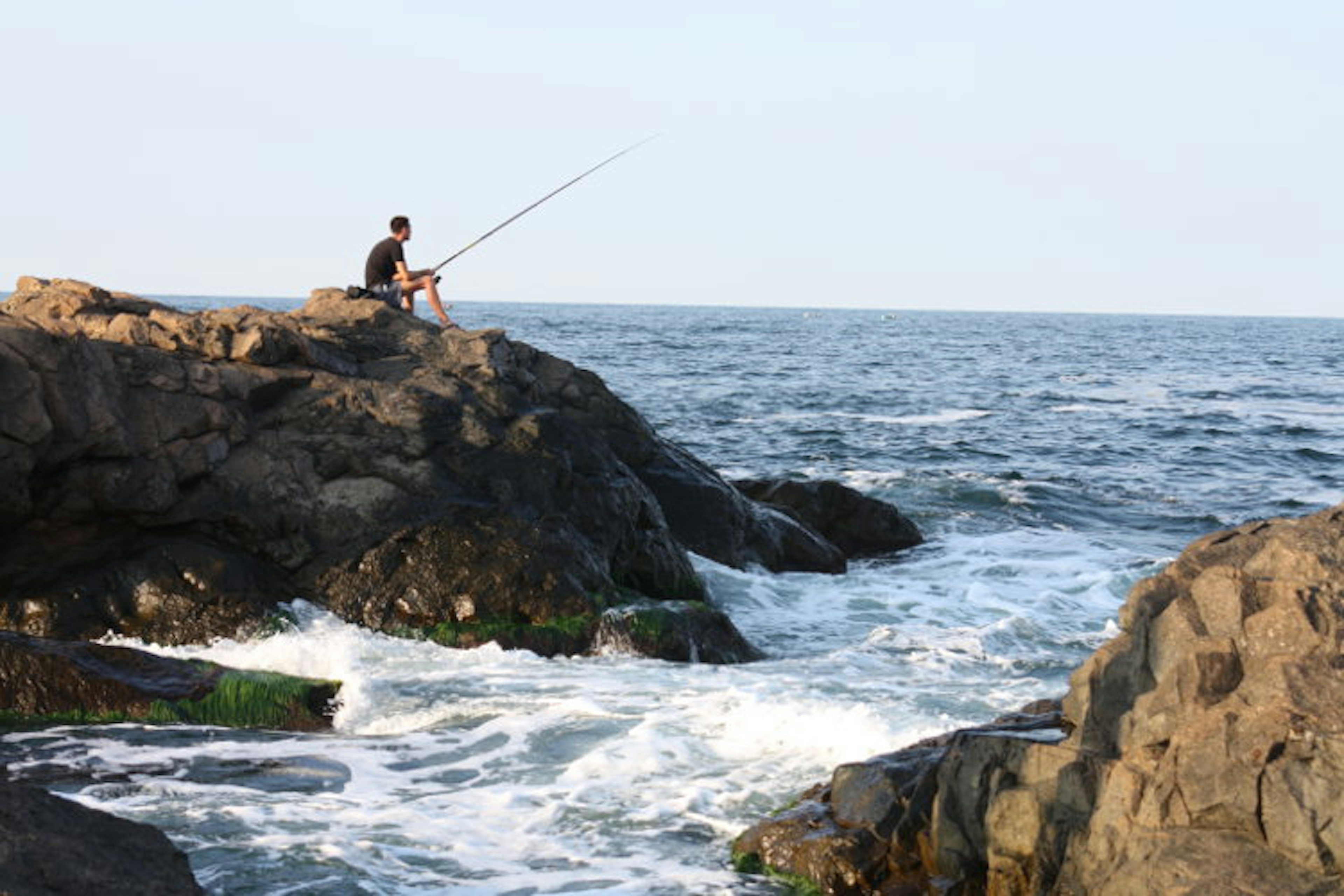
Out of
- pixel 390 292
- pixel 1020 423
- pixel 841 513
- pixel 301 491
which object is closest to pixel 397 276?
pixel 390 292

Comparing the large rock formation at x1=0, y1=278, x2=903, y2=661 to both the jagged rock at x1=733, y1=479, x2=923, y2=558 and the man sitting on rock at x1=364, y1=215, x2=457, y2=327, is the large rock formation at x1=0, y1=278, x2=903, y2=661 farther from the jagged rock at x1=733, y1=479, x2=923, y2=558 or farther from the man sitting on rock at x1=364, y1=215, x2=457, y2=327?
the jagged rock at x1=733, y1=479, x2=923, y2=558

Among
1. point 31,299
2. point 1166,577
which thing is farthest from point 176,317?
point 1166,577

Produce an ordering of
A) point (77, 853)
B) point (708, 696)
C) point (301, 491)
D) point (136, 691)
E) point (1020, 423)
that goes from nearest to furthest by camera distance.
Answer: point (77, 853) < point (136, 691) < point (708, 696) < point (301, 491) < point (1020, 423)

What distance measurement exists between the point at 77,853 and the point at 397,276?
9917 mm

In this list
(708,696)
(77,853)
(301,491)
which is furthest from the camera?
(301,491)

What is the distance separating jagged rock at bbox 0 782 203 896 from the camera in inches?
212

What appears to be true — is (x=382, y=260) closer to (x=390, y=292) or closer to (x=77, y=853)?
(x=390, y=292)

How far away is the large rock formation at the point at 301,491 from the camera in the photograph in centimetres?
1102

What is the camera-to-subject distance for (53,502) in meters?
11.0

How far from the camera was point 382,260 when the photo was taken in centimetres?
1482

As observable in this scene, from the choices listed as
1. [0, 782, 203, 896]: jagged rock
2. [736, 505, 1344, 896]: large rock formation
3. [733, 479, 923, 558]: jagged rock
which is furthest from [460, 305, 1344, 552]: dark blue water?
[0, 782, 203, 896]: jagged rock

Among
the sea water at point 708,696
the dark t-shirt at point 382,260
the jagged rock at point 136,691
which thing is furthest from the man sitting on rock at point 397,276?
the jagged rock at point 136,691

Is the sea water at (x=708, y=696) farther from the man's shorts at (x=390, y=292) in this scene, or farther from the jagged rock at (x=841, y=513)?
the man's shorts at (x=390, y=292)

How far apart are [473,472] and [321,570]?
1564 mm
